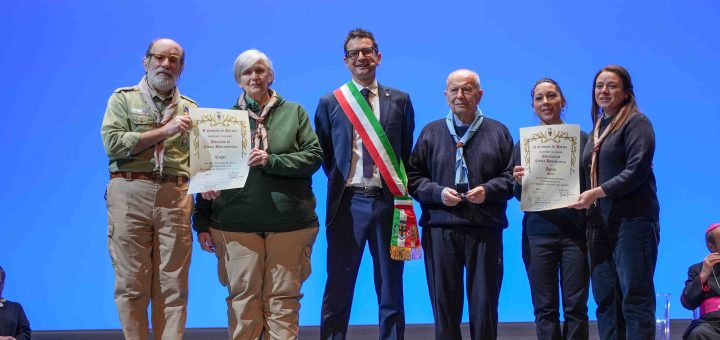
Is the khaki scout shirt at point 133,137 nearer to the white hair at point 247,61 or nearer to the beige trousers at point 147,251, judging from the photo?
the beige trousers at point 147,251

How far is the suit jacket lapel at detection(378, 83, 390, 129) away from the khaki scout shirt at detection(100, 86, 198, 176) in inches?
36.2

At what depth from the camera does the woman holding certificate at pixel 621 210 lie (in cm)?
295

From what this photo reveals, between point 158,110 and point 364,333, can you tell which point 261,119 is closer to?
point 158,110

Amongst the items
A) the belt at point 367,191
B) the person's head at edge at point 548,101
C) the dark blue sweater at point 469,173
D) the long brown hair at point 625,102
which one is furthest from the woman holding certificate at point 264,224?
the long brown hair at point 625,102

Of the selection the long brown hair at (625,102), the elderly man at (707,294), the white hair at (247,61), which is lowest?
the elderly man at (707,294)

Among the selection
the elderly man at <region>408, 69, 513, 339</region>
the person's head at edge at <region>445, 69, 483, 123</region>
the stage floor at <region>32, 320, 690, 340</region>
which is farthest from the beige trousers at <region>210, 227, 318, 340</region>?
the stage floor at <region>32, 320, 690, 340</region>

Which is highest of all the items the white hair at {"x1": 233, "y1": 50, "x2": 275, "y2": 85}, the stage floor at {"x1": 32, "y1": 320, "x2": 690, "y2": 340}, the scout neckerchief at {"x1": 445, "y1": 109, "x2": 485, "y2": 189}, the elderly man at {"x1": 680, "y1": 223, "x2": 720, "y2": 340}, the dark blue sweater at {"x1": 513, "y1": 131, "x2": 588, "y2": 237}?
the white hair at {"x1": 233, "y1": 50, "x2": 275, "y2": 85}

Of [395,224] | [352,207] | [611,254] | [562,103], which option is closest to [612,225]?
[611,254]

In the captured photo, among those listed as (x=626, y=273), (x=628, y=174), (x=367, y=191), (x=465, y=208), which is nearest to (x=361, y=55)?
(x=367, y=191)

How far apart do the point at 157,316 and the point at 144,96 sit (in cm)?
98

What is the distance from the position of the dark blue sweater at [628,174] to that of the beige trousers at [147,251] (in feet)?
5.99

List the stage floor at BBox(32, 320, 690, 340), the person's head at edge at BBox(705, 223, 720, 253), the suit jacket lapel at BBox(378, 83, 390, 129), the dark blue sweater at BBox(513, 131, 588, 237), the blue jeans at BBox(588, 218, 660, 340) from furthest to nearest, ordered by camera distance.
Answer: the stage floor at BBox(32, 320, 690, 340), the person's head at edge at BBox(705, 223, 720, 253), the suit jacket lapel at BBox(378, 83, 390, 129), the dark blue sweater at BBox(513, 131, 588, 237), the blue jeans at BBox(588, 218, 660, 340)

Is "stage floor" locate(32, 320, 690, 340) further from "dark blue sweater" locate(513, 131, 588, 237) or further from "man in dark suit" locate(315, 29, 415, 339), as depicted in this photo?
"dark blue sweater" locate(513, 131, 588, 237)

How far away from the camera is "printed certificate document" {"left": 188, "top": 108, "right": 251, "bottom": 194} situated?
9.82 feet
